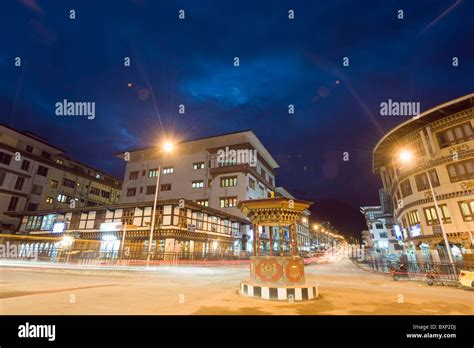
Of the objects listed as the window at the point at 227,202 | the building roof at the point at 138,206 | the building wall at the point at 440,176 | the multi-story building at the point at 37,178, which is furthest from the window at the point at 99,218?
the building wall at the point at 440,176

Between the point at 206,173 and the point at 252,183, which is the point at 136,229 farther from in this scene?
the point at 252,183

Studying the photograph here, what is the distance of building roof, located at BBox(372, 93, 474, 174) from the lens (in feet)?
69.6

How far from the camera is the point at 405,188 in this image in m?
26.8

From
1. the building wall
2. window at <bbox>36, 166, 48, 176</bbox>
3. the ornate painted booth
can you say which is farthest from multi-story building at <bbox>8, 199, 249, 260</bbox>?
the building wall

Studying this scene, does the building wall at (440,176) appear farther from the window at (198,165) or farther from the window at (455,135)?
the window at (198,165)

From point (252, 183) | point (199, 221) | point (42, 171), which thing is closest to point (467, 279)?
point (199, 221)

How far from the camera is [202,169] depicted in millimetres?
41375

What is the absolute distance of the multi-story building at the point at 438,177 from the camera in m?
20.8

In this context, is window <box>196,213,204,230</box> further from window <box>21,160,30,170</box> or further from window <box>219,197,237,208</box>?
window <box>21,160,30,170</box>

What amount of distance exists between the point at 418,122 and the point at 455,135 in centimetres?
322

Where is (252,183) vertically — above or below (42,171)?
below
